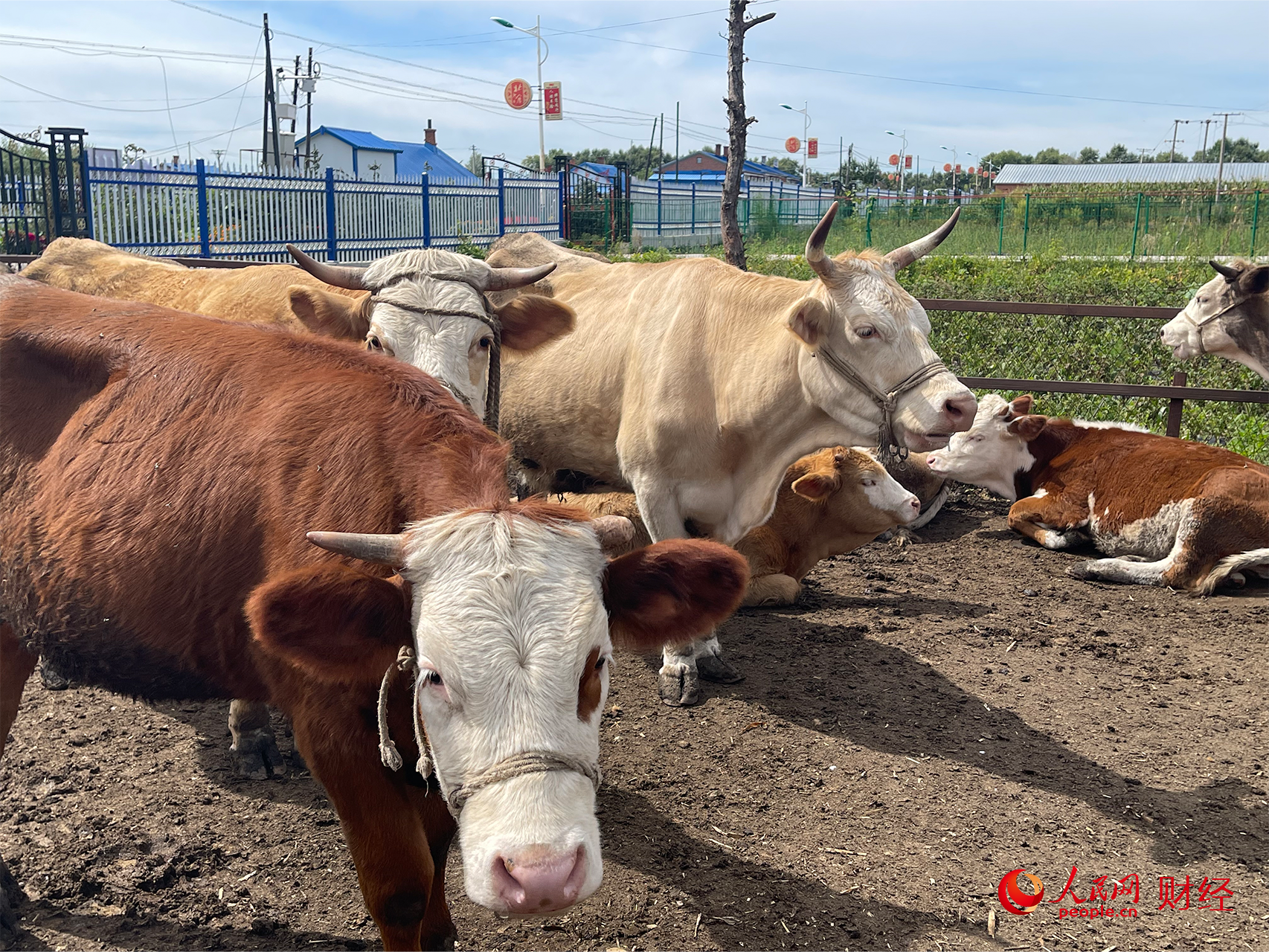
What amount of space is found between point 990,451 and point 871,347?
12.0 feet

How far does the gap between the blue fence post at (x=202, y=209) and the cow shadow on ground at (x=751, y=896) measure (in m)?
15.0

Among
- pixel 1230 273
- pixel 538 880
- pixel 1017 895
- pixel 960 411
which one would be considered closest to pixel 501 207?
pixel 1230 273

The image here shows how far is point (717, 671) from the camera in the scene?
16.2 ft

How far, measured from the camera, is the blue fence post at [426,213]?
21.5 metres

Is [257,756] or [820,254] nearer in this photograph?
[257,756]

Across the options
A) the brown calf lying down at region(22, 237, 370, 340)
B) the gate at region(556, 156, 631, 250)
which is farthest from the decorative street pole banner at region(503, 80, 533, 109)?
the brown calf lying down at region(22, 237, 370, 340)

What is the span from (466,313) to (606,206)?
2529 cm

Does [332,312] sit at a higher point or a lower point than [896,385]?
higher

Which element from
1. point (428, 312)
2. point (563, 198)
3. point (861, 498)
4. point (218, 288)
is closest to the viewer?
point (428, 312)

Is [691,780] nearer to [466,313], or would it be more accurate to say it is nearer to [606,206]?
[466,313]

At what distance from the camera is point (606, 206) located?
28.4 meters

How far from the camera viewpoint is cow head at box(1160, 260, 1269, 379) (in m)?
7.95

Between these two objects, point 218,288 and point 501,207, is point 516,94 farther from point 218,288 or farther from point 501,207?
point 218,288

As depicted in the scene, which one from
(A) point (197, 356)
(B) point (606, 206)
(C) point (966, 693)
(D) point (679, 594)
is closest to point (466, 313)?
(A) point (197, 356)
